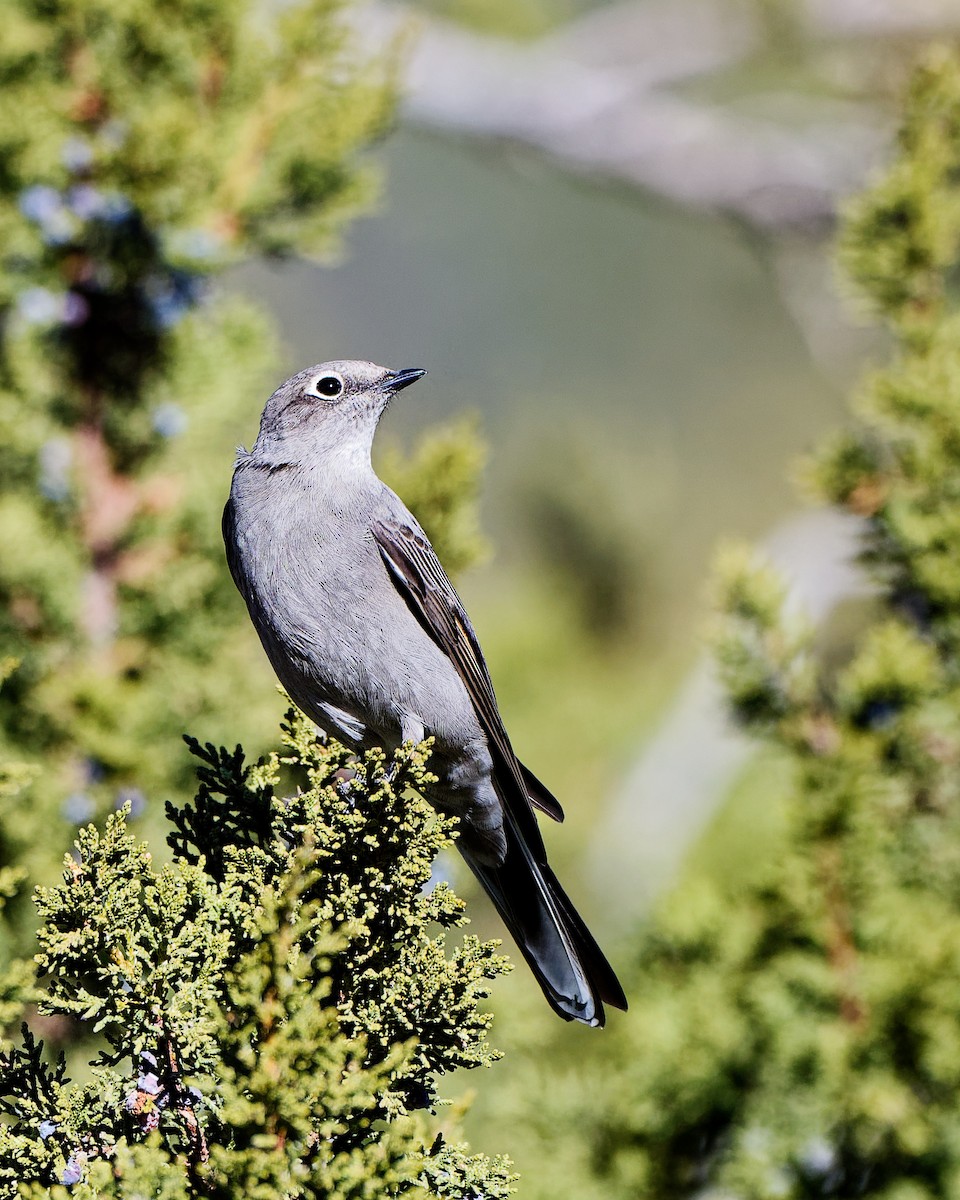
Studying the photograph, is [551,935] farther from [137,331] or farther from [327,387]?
[137,331]

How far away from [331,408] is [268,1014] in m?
2.18

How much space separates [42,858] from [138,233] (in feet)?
5.53

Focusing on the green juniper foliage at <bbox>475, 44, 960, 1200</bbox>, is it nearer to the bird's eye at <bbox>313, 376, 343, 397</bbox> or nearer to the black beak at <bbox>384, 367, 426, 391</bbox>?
the black beak at <bbox>384, 367, 426, 391</bbox>

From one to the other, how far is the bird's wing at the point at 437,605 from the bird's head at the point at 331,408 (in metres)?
0.41

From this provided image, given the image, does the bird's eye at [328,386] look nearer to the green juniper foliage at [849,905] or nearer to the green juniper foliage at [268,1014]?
the green juniper foliage at [849,905]

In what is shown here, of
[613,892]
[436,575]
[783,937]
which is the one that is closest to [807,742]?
[783,937]

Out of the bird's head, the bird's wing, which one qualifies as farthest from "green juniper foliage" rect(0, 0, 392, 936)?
the bird's wing

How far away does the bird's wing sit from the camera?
2.89m

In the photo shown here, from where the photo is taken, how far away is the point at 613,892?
229 inches

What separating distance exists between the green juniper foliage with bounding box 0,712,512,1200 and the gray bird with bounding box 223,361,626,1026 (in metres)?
0.91

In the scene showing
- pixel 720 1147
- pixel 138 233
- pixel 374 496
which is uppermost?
pixel 138 233

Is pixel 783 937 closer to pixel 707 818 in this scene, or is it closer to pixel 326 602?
pixel 326 602

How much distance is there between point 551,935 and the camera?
8.44 ft

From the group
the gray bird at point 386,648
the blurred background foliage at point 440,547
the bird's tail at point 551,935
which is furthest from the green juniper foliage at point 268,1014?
the gray bird at point 386,648
